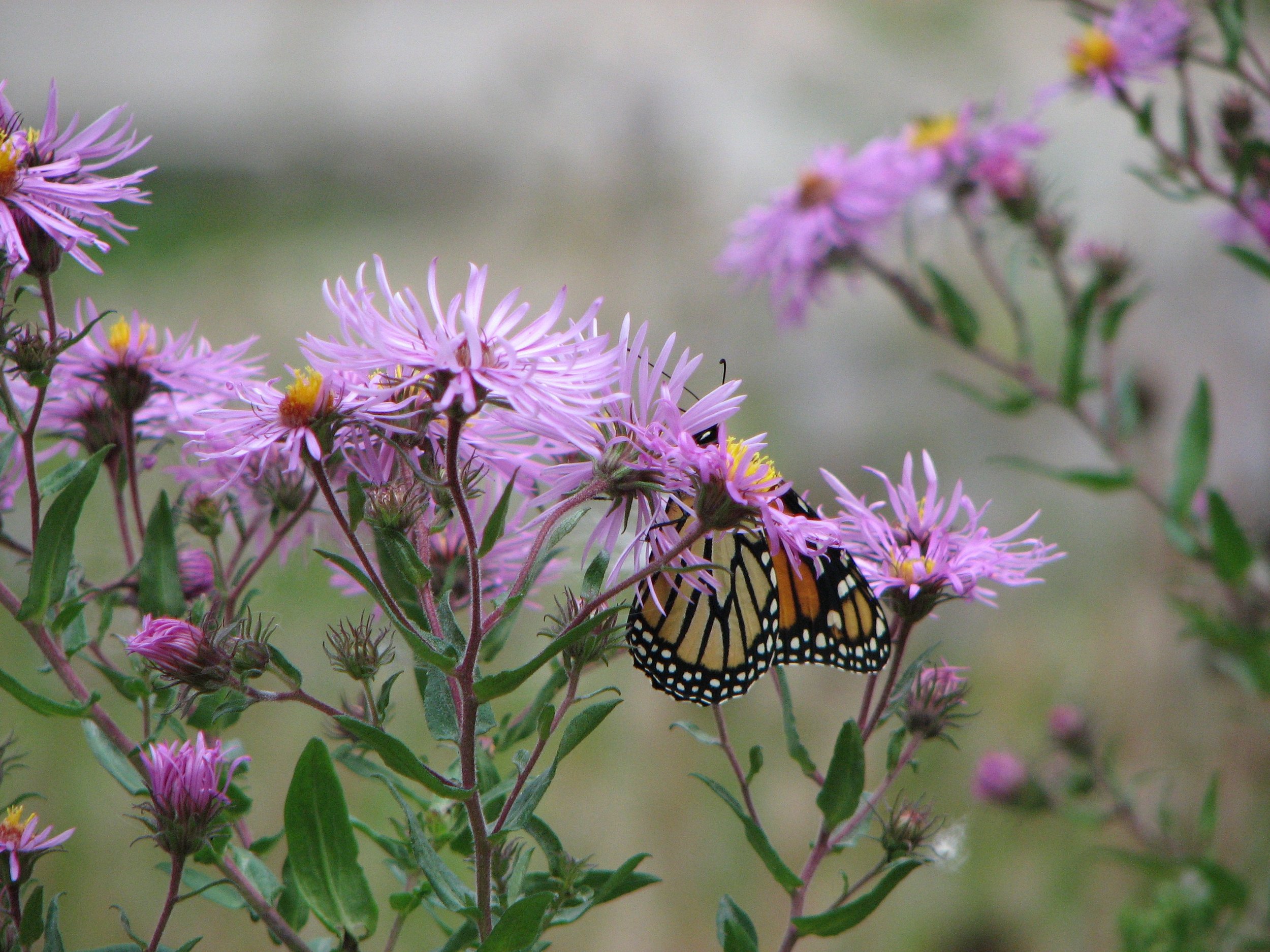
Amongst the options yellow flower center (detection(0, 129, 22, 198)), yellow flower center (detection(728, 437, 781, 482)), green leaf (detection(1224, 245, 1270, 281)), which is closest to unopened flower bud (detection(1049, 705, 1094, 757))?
green leaf (detection(1224, 245, 1270, 281))

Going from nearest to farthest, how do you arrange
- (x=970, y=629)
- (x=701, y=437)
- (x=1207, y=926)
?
1. (x=701, y=437)
2. (x=1207, y=926)
3. (x=970, y=629)

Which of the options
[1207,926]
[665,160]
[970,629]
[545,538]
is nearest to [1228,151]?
[1207,926]

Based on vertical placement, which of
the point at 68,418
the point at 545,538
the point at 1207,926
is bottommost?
the point at 1207,926

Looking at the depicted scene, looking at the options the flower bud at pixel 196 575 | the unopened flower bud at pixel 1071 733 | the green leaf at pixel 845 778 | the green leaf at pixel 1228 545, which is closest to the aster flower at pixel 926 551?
the green leaf at pixel 845 778

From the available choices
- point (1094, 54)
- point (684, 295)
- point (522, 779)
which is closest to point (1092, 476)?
point (1094, 54)

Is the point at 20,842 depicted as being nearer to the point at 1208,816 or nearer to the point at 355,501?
the point at 355,501

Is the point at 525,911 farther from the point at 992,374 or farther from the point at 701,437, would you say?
the point at 992,374

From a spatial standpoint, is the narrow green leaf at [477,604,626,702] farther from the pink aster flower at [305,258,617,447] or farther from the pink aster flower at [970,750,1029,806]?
the pink aster flower at [970,750,1029,806]

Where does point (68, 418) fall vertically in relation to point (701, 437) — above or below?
above
